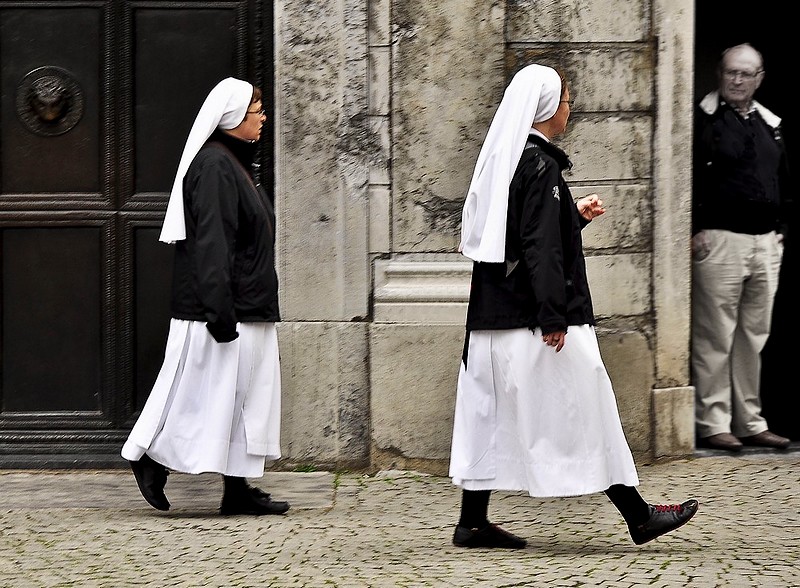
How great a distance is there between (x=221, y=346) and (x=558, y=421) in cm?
165

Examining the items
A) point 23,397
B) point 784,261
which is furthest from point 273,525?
point 784,261

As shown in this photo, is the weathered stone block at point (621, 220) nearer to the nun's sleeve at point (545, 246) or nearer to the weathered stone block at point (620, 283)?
the weathered stone block at point (620, 283)

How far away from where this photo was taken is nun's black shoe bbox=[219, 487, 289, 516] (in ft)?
21.9

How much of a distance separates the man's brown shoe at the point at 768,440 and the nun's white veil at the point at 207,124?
3.48m

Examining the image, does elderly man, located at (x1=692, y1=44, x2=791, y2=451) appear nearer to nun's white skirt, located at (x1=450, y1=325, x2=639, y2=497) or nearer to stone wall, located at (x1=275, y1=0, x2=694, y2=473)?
stone wall, located at (x1=275, y1=0, x2=694, y2=473)

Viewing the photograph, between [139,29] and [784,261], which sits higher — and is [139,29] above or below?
above

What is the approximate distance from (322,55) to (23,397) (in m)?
2.46

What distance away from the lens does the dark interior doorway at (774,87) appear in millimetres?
9180

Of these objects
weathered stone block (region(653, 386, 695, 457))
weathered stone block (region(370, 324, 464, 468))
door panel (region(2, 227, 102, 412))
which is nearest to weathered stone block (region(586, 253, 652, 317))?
weathered stone block (region(653, 386, 695, 457))

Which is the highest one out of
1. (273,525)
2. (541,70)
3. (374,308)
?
(541,70)

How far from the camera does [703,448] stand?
8086 millimetres

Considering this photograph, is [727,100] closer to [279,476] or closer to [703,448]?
[703,448]

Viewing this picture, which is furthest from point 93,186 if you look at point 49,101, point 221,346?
point 221,346

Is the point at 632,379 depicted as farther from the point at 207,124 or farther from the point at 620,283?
the point at 207,124
